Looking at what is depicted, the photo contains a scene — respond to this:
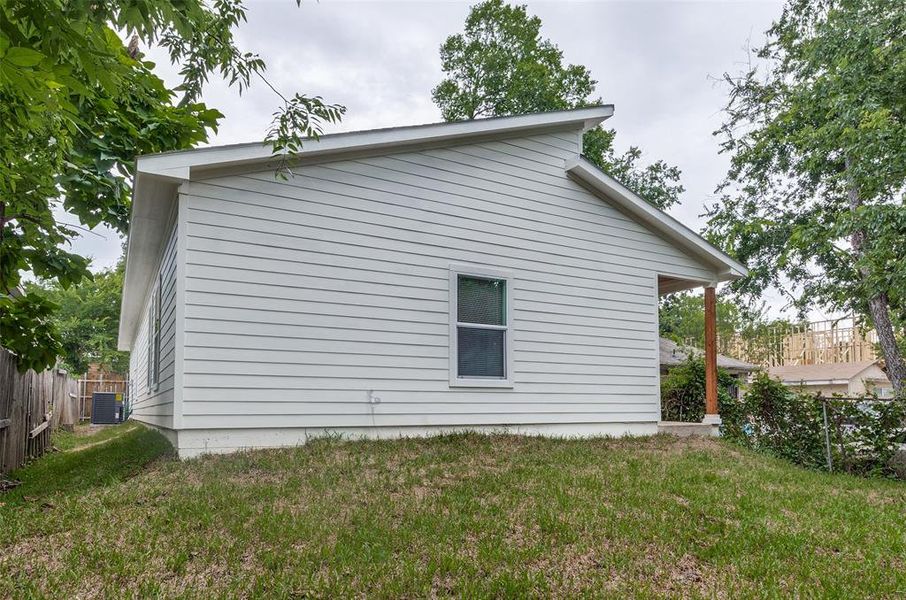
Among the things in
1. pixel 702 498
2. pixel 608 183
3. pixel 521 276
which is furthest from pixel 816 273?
pixel 702 498

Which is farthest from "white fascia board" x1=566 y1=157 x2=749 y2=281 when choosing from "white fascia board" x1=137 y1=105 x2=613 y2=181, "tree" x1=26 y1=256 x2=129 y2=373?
"tree" x1=26 y1=256 x2=129 y2=373

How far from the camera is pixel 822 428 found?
26.8 feet

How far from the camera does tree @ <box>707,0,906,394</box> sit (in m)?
11.1

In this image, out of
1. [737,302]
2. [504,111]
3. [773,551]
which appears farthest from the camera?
[504,111]

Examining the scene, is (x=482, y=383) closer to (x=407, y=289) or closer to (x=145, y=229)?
(x=407, y=289)

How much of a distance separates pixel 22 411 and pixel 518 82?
1890 cm

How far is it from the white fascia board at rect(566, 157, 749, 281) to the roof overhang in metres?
0.78

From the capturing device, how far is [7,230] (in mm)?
6695

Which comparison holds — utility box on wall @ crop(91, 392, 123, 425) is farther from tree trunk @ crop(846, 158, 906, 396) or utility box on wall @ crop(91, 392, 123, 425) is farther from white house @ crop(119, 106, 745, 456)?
tree trunk @ crop(846, 158, 906, 396)

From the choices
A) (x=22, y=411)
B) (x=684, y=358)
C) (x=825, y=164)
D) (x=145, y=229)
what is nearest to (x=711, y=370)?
(x=684, y=358)

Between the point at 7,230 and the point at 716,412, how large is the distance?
391 inches

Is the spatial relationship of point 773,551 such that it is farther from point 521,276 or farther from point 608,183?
point 608,183

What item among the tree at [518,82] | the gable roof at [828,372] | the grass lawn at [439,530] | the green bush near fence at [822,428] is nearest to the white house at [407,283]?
the green bush near fence at [822,428]

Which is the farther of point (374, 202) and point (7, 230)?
point (374, 202)
